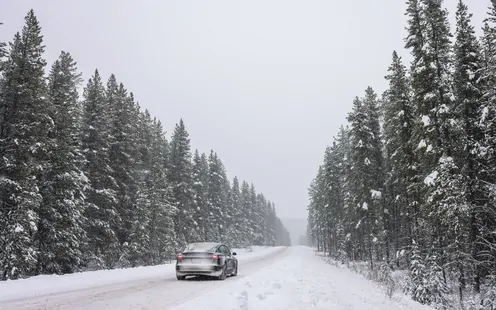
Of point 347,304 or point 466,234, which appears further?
point 466,234

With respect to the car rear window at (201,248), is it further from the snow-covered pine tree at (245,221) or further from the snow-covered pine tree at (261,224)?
the snow-covered pine tree at (261,224)

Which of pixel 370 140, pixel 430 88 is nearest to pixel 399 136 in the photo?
pixel 430 88

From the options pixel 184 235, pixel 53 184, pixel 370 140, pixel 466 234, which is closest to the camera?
pixel 466 234

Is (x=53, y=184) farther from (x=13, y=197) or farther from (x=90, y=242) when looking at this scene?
(x=90, y=242)

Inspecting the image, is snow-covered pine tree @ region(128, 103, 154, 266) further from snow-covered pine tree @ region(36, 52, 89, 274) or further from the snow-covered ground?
the snow-covered ground

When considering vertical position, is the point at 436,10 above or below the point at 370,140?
above

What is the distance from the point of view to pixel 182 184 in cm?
4500

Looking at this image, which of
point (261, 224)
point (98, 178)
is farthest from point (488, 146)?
point (261, 224)

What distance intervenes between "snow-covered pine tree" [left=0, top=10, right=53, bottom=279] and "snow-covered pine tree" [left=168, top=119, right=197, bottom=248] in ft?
80.3

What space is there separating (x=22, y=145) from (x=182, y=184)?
90.1 ft

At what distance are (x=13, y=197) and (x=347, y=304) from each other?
54.6ft

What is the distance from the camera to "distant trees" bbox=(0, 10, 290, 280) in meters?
17.8

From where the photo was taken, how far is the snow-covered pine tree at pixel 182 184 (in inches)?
1736

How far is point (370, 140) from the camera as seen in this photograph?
34.5 metres
